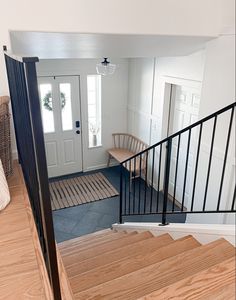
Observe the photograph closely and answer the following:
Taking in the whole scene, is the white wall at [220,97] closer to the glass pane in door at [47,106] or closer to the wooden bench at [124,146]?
the wooden bench at [124,146]

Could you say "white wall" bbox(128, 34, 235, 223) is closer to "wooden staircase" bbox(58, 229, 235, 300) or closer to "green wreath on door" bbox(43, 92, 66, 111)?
"wooden staircase" bbox(58, 229, 235, 300)

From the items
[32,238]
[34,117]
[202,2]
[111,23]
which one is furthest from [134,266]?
[202,2]

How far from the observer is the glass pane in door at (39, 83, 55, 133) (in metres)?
4.74

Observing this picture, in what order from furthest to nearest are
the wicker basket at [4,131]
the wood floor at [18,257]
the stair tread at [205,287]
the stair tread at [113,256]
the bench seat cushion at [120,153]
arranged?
the bench seat cushion at [120,153] → the stair tread at [113,256] → the wicker basket at [4,131] → the stair tread at [205,287] → the wood floor at [18,257]

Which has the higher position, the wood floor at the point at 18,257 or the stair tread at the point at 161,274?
the wood floor at the point at 18,257

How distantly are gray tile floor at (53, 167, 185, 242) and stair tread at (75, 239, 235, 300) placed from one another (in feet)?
7.59

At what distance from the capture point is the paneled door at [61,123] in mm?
4805

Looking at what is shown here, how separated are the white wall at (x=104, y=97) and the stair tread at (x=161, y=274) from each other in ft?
12.7

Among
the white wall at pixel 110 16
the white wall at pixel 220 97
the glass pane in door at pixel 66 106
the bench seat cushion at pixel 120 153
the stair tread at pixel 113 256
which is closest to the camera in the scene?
the white wall at pixel 110 16

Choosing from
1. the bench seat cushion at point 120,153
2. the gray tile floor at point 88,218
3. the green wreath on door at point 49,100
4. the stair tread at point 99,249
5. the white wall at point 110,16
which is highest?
the white wall at point 110,16

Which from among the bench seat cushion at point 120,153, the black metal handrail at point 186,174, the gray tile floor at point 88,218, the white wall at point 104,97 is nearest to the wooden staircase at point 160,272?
the black metal handrail at point 186,174

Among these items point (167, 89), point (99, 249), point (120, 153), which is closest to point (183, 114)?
point (167, 89)

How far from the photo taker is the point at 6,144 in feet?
5.34

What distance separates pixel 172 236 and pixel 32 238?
142 centimetres
